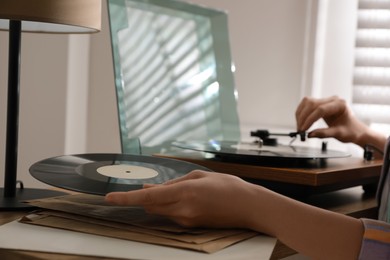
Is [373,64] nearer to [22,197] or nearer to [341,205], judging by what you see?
[341,205]

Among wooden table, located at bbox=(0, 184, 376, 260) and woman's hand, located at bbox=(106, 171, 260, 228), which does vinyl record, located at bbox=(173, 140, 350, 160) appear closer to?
wooden table, located at bbox=(0, 184, 376, 260)

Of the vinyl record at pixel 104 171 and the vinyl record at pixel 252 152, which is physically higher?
the vinyl record at pixel 252 152

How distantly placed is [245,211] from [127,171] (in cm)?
16

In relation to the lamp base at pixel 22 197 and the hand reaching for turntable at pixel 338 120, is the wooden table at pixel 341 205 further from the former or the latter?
the hand reaching for turntable at pixel 338 120

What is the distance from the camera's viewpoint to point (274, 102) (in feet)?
6.79

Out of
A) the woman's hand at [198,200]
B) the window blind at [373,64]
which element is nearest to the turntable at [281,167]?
the woman's hand at [198,200]

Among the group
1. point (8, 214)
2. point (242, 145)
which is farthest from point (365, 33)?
point (8, 214)

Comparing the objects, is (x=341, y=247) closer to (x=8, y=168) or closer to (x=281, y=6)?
(x=8, y=168)

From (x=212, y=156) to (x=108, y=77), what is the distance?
4.48 feet

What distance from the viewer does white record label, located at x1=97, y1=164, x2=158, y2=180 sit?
25.6 inches

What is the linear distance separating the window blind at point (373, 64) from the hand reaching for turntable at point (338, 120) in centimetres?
70

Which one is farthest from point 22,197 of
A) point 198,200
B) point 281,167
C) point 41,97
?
point 41,97

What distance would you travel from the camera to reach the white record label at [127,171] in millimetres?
651

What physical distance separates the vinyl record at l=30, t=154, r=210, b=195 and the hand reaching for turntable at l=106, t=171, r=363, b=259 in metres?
0.05
